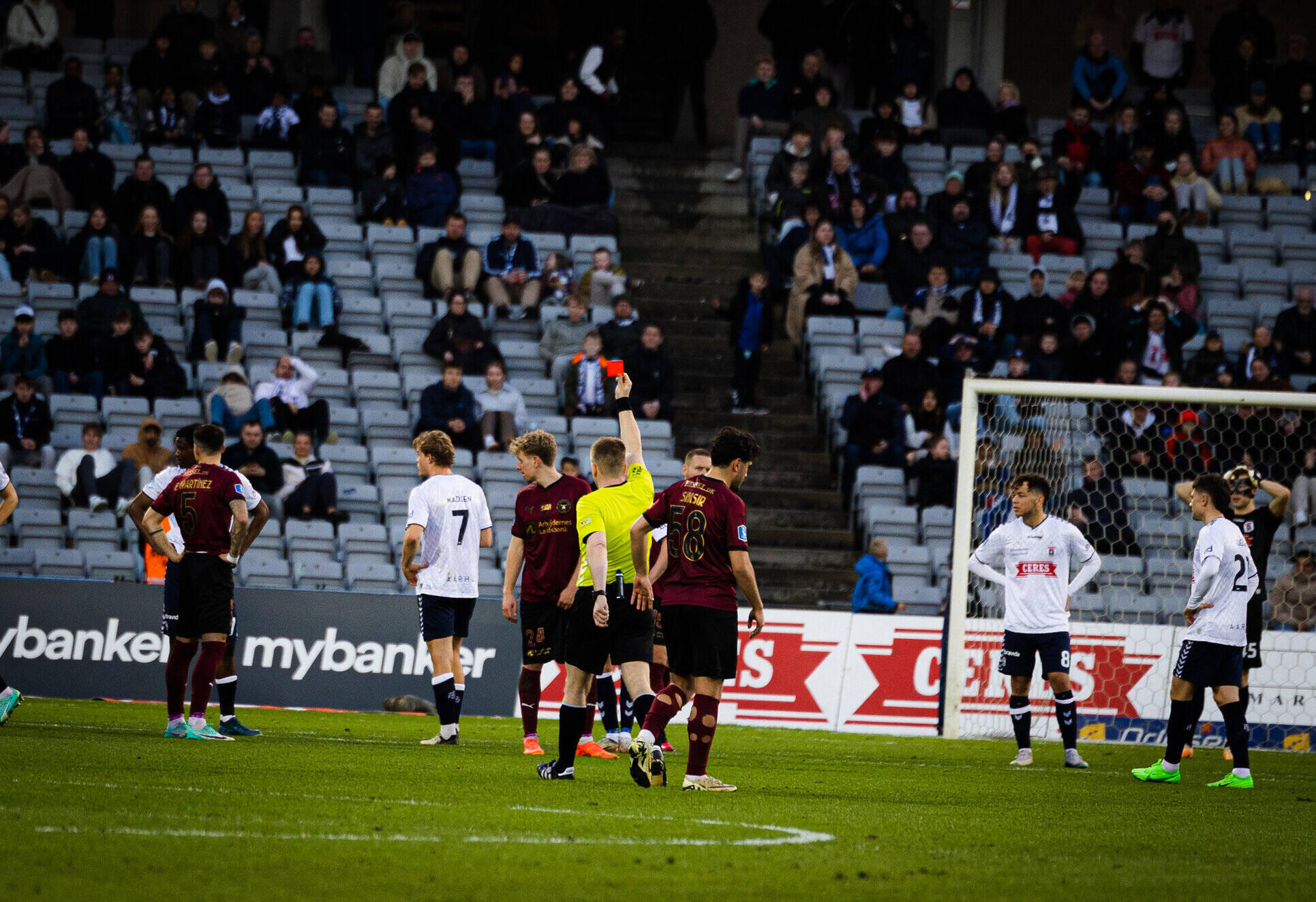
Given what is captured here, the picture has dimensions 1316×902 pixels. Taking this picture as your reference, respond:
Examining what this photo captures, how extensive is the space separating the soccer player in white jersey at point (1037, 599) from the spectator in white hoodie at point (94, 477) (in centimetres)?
921

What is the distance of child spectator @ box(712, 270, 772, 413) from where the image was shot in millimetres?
19906

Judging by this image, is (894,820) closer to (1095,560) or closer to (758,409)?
(1095,560)

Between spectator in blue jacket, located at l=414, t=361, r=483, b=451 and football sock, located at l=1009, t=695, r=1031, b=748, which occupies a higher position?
spectator in blue jacket, located at l=414, t=361, r=483, b=451

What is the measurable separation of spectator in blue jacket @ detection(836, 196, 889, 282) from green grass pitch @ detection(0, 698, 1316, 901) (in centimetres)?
1097

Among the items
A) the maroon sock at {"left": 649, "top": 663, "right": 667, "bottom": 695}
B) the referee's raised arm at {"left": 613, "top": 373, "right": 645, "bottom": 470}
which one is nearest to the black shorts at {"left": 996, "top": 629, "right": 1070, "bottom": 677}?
the maroon sock at {"left": 649, "top": 663, "right": 667, "bottom": 695}

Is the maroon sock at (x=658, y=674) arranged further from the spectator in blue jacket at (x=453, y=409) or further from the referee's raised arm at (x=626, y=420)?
the spectator in blue jacket at (x=453, y=409)

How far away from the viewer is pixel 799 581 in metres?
18.3

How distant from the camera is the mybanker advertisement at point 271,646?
15.3m

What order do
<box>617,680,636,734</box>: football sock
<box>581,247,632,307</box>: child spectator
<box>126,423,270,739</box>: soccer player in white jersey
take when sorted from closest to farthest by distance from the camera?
1. <box>126,423,270,739</box>: soccer player in white jersey
2. <box>617,680,636,734</box>: football sock
3. <box>581,247,632,307</box>: child spectator

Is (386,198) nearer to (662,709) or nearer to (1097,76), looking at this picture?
(1097,76)

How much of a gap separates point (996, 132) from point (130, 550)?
13.7 metres

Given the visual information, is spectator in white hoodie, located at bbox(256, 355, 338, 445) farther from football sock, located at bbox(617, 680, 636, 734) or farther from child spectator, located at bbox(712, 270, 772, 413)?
football sock, located at bbox(617, 680, 636, 734)

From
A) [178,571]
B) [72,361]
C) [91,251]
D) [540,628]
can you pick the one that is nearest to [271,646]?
[178,571]

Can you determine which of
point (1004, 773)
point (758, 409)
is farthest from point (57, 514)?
point (1004, 773)
